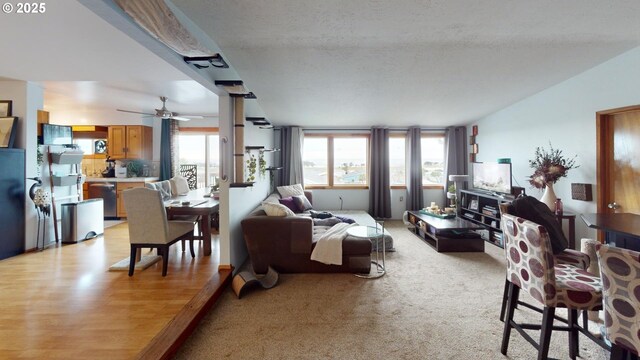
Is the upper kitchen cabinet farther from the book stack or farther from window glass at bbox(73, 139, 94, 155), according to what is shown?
the book stack

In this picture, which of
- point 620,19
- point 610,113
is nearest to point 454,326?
point 620,19

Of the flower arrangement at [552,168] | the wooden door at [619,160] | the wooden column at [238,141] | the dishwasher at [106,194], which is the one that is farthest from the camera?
the dishwasher at [106,194]

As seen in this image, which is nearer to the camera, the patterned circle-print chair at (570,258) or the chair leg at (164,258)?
the patterned circle-print chair at (570,258)

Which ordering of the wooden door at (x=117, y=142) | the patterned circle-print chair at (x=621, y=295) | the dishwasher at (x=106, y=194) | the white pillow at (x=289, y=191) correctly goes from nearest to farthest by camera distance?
1. the patterned circle-print chair at (x=621, y=295)
2. the white pillow at (x=289, y=191)
3. the dishwasher at (x=106, y=194)
4. the wooden door at (x=117, y=142)

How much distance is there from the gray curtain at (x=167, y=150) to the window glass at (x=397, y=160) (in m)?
5.26

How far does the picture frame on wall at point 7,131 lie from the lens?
3482 mm

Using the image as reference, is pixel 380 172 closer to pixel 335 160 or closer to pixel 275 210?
pixel 335 160

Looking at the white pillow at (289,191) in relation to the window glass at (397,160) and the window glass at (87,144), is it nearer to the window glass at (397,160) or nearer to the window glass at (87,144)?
the window glass at (397,160)

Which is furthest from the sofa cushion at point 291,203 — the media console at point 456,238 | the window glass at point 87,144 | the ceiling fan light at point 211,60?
the window glass at point 87,144

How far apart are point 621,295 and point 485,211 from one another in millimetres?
3859

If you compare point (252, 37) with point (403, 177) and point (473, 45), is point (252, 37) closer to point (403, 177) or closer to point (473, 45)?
point (473, 45)

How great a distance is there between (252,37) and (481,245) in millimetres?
4153

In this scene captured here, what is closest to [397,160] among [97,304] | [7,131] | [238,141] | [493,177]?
[493,177]

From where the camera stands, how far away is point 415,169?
6152 millimetres
